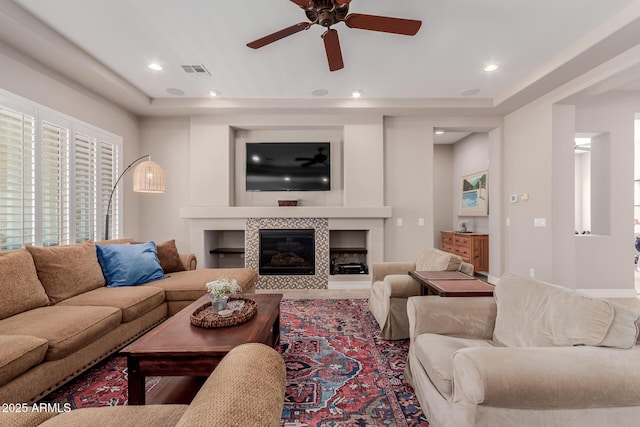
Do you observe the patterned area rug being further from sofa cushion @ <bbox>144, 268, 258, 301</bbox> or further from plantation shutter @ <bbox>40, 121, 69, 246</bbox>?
plantation shutter @ <bbox>40, 121, 69, 246</bbox>

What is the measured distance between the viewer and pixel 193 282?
3039 millimetres

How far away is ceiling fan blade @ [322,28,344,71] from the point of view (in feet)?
7.16

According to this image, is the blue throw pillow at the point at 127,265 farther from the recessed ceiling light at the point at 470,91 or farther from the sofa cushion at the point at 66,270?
the recessed ceiling light at the point at 470,91

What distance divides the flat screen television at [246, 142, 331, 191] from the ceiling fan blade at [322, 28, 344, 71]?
2.16 metres

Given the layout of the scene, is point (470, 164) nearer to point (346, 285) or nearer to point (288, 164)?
point (346, 285)

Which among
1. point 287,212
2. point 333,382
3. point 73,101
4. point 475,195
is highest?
point 73,101

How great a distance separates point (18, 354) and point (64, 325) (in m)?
0.38

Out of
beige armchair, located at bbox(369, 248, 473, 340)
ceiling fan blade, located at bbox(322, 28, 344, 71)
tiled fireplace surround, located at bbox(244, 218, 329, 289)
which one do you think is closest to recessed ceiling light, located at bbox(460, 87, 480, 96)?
ceiling fan blade, located at bbox(322, 28, 344, 71)

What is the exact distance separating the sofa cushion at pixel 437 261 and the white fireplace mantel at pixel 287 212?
53.0 inches

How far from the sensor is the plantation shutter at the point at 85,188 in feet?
11.4

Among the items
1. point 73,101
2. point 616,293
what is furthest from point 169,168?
point 616,293

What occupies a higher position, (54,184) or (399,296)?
(54,184)

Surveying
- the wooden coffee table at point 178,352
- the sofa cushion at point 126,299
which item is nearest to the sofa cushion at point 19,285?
the sofa cushion at point 126,299

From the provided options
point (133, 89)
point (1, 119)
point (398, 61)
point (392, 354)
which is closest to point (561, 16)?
point (398, 61)
